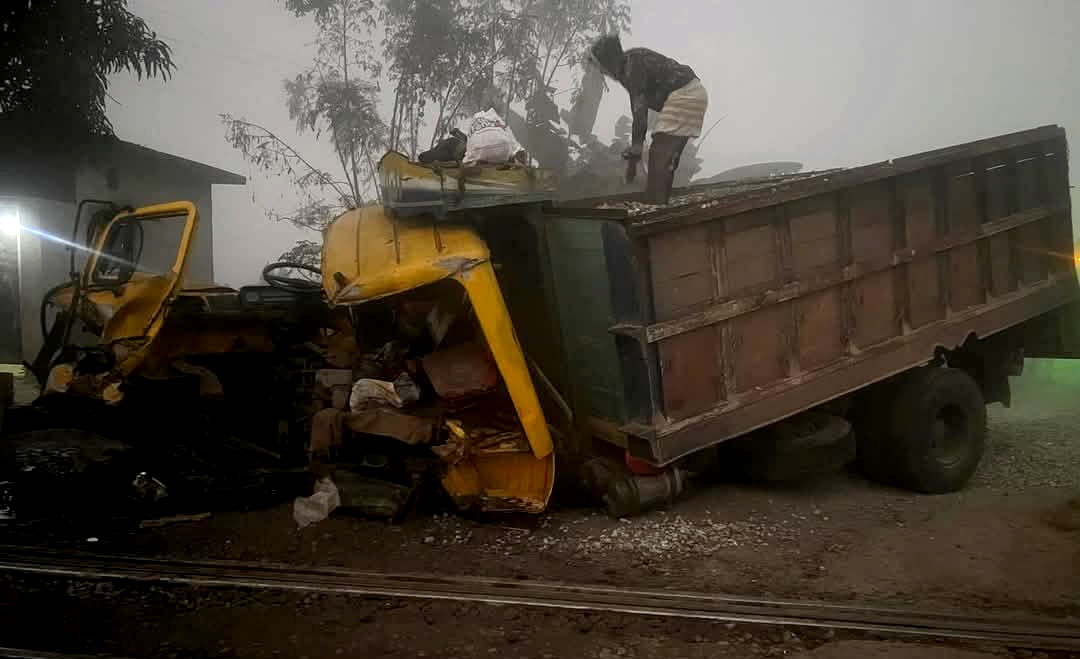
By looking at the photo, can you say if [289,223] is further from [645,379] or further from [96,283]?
[645,379]

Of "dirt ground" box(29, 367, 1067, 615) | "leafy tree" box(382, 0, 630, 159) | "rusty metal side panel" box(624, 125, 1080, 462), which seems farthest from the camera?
"leafy tree" box(382, 0, 630, 159)

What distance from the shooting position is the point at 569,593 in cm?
334

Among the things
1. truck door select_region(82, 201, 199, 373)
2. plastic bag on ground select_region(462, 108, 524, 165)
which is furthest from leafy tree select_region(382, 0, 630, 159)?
plastic bag on ground select_region(462, 108, 524, 165)

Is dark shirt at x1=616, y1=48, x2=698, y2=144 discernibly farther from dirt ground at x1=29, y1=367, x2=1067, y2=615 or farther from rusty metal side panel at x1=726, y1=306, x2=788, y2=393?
dirt ground at x1=29, y1=367, x2=1067, y2=615

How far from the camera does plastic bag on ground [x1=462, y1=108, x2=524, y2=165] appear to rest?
188 inches

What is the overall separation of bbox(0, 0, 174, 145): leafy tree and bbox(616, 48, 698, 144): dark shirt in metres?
8.22

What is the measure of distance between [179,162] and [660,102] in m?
8.68

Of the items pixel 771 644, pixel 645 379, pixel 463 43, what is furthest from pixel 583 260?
pixel 463 43

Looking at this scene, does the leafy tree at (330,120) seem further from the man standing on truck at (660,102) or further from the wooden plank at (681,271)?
the wooden plank at (681,271)

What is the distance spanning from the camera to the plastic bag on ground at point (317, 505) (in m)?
4.35

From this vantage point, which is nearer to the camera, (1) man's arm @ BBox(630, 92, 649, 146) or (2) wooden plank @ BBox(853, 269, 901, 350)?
(2) wooden plank @ BBox(853, 269, 901, 350)

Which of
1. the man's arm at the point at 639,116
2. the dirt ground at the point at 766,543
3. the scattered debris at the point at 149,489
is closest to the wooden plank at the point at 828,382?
the dirt ground at the point at 766,543

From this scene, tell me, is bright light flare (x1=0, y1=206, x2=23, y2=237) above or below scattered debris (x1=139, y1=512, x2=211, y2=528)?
above

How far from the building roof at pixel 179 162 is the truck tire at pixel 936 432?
1019 cm
